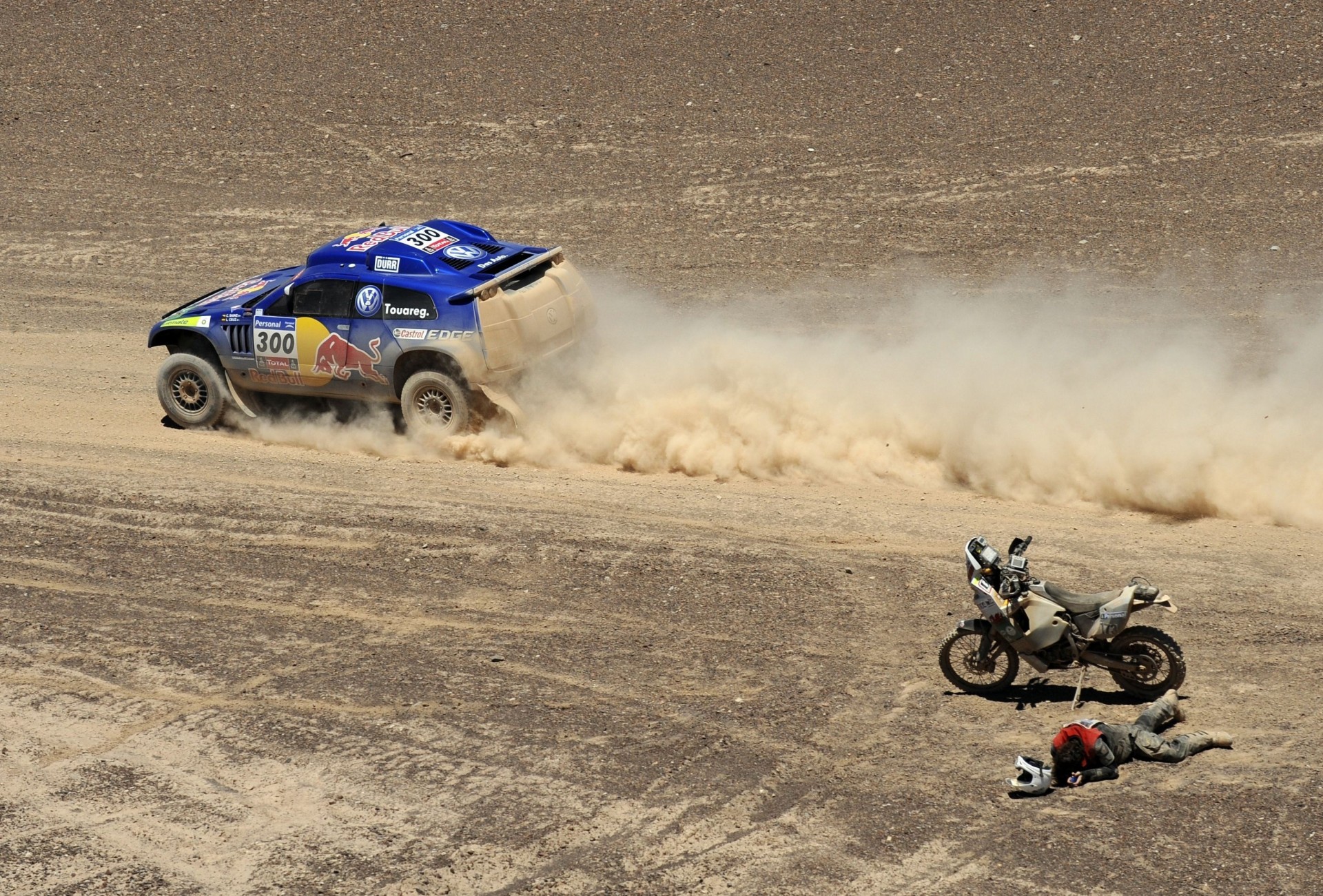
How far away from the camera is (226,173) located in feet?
78.0

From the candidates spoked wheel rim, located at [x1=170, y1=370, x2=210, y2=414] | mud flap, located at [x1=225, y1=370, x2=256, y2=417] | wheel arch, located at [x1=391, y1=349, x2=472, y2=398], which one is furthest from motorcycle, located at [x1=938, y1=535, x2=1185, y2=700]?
spoked wheel rim, located at [x1=170, y1=370, x2=210, y2=414]

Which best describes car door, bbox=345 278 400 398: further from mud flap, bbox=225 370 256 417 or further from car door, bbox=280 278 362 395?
mud flap, bbox=225 370 256 417

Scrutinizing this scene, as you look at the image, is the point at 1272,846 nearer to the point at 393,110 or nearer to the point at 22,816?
the point at 22,816

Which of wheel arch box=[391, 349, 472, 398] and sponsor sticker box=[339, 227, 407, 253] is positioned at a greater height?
sponsor sticker box=[339, 227, 407, 253]

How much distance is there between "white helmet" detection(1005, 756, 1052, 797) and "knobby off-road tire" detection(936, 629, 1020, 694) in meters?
1.08

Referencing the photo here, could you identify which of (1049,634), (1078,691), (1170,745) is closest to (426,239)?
(1049,634)

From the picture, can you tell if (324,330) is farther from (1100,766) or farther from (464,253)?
(1100,766)

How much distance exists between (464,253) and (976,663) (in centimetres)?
663

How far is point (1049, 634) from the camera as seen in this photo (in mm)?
8203

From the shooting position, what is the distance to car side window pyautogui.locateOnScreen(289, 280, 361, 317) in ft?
41.5

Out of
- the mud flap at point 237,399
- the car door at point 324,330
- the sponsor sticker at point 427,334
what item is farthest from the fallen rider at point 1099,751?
the mud flap at point 237,399

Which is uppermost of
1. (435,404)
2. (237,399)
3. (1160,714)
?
(435,404)

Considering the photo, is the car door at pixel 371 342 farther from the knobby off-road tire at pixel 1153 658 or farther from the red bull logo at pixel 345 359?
the knobby off-road tire at pixel 1153 658

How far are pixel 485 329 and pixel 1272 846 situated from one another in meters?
7.71
